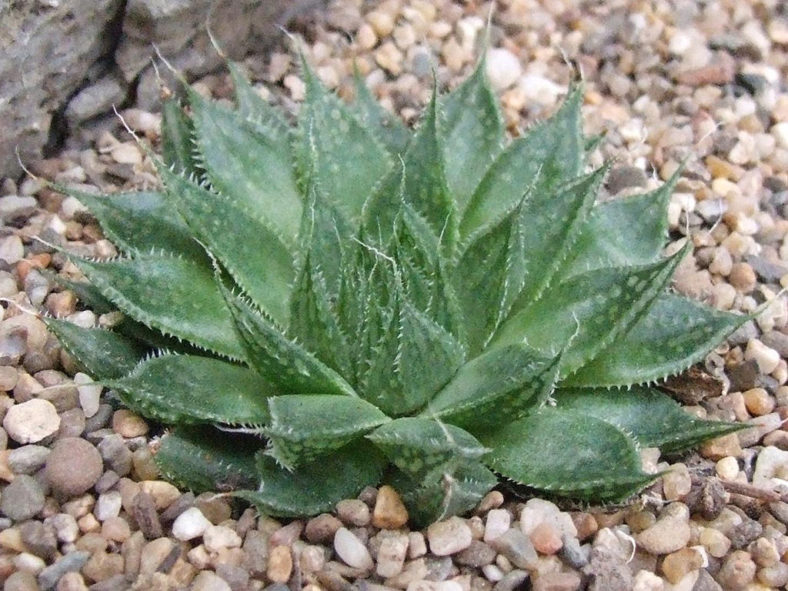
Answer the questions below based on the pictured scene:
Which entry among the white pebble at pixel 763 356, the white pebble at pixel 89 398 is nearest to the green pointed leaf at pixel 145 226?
the white pebble at pixel 89 398

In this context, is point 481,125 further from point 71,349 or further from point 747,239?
point 71,349

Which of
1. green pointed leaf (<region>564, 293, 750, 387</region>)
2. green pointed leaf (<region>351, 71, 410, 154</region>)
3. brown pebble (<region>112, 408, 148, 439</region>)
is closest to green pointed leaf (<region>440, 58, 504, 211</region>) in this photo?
green pointed leaf (<region>351, 71, 410, 154</region>)

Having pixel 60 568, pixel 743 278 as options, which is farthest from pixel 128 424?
pixel 743 278

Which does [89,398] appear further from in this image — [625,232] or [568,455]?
[625,232]

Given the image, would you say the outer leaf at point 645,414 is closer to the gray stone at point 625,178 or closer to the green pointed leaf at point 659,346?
the green pointed leaf at point 659,346

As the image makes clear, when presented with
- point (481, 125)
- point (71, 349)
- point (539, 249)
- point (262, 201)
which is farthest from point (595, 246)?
point (71, 349)
